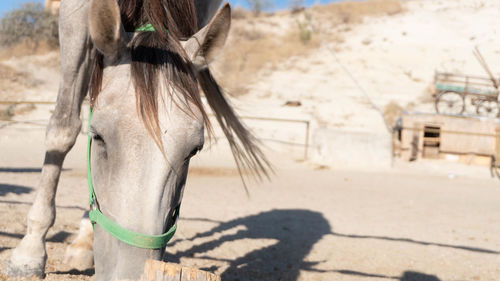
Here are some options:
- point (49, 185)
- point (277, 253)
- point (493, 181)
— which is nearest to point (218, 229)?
point (277, 253)

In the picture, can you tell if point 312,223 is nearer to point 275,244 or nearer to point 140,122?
point 275,244

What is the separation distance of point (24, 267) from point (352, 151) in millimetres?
8745

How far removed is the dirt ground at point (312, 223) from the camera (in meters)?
3.43

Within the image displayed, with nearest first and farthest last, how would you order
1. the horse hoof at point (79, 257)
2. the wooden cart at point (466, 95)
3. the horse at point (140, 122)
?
the horse at point (140, 122) → the horse hoof at point (79, 257) → the wooden cart at point (466, 95)

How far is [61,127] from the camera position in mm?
2643

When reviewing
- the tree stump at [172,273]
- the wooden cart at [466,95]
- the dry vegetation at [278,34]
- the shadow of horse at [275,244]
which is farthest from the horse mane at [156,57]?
the dry vegetation at [278,34]

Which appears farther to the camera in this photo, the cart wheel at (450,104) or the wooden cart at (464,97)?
the cart wheel at (450,104)

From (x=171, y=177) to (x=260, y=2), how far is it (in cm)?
2743

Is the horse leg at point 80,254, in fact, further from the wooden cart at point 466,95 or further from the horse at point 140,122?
the wooden cart at point 466,95

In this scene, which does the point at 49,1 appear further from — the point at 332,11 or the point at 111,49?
the point at 332,11

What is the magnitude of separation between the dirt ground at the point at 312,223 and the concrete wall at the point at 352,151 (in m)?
0.87

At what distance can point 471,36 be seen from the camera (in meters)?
20.7

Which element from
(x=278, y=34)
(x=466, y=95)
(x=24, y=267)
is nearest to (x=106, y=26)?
(x=24, y=267)

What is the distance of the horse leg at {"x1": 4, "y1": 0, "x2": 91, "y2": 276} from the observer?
2.42 meters
